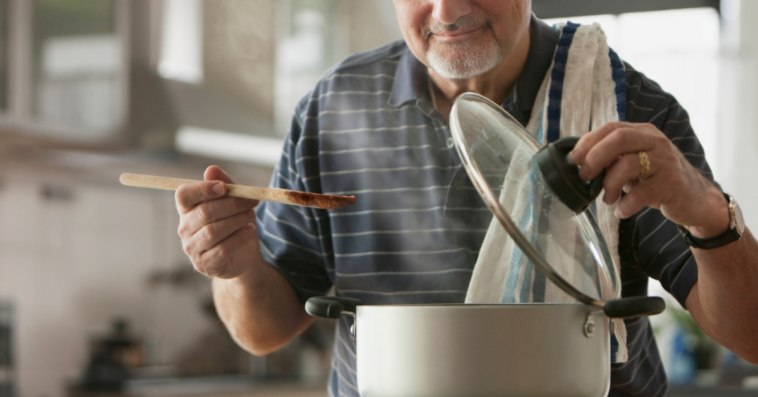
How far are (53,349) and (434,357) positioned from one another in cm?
290

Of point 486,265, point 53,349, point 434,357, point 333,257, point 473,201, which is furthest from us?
point 53,349

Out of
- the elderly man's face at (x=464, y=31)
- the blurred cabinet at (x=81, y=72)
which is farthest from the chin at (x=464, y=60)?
the blurred cabinet at (x=81, y=72)

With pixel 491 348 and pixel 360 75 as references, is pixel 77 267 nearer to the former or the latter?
pixel 360 75

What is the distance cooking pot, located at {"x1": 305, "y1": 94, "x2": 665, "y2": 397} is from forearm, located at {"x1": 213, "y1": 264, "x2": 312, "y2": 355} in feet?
1.12

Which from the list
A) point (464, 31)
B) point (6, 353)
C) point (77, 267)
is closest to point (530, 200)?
point (464, 31)

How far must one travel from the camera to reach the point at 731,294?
28.1 inches

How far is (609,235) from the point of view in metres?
0.81

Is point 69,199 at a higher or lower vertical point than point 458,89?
lower

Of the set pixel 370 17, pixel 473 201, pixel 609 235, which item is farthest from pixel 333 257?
pixel 370 17

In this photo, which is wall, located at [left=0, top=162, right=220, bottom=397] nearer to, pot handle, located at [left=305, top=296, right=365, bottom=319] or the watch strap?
pot handle, located at [left=305, top=296, right=365, bottom=319]

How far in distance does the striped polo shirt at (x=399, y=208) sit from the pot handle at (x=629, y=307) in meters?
0.24

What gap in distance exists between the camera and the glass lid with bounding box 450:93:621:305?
1.89 ft

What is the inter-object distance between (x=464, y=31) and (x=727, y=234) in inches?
14.9

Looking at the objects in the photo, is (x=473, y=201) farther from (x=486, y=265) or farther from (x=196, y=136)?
(x=196, y=136)
